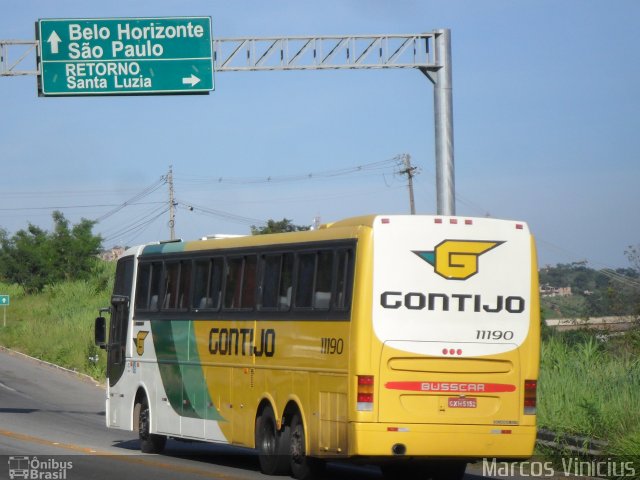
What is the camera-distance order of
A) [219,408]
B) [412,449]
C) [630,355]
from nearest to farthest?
1. [412,449]
2. [219,408]
3. [630,355]

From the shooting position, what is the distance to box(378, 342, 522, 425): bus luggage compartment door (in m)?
13.4

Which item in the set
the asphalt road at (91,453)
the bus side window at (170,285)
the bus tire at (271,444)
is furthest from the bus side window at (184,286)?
the bus tire at (271,444)

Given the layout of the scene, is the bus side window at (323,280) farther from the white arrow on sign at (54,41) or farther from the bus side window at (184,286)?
the white arrow on sign at (54,41)

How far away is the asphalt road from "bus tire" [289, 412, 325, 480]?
72 centimetres

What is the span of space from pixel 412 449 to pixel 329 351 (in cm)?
159

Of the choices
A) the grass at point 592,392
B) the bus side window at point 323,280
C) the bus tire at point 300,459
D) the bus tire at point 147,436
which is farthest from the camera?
the bus tire at point 147,436

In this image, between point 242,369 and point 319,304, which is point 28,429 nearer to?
point 242,369

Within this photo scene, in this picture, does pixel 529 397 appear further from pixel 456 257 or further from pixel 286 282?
pixel 286 282

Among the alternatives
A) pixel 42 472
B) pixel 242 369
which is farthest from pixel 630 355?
pixel 42 472

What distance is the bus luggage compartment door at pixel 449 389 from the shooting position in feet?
44.0

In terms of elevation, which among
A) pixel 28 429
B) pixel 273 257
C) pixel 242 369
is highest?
pixel 273 257

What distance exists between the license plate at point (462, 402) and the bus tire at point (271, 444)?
263cm

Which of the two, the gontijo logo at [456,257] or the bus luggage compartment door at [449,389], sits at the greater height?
the gontijo logo at [456,257]

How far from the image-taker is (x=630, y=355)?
20.8 metres
